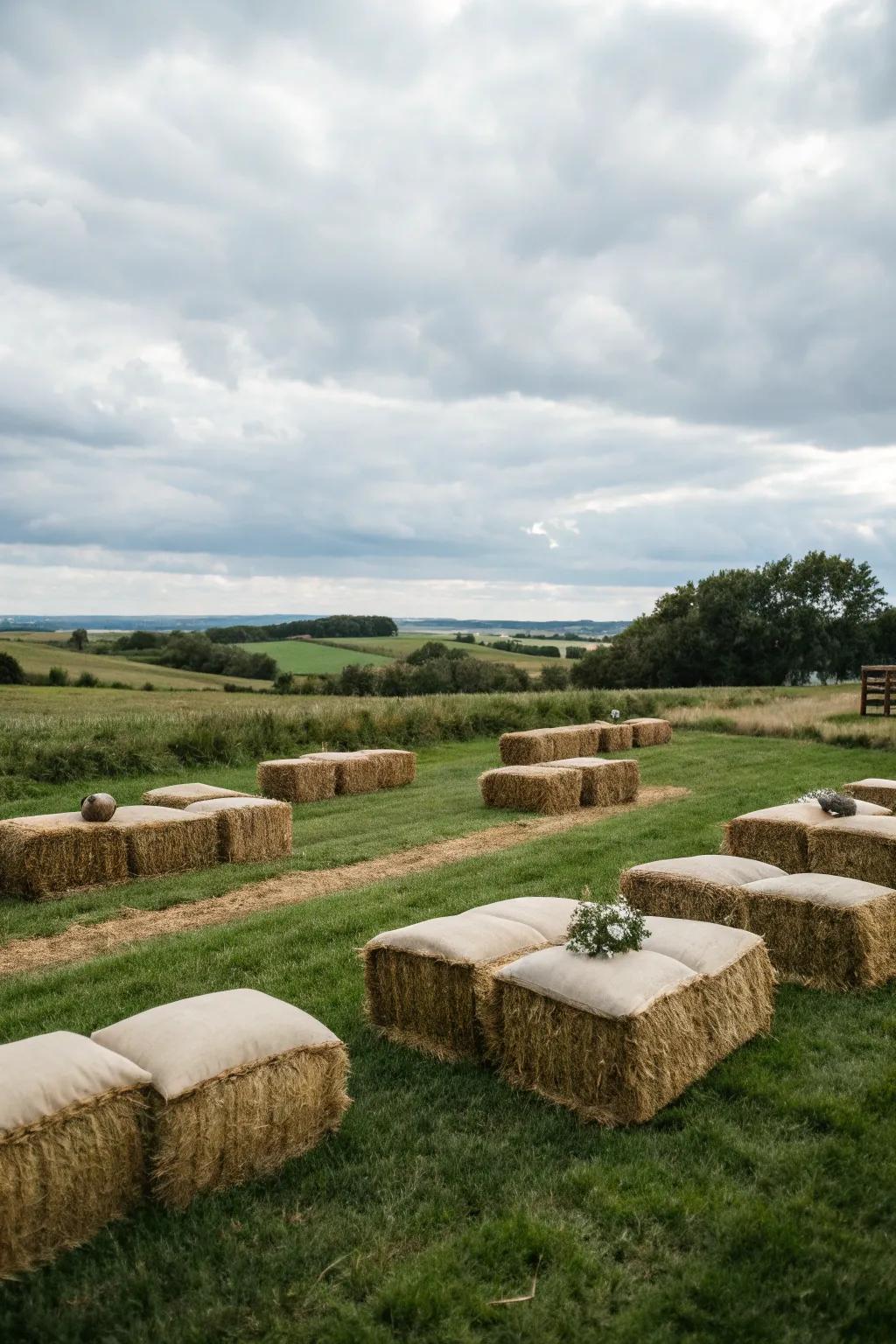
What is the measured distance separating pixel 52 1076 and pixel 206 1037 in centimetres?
65

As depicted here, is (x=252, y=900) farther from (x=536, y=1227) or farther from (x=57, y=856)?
(x=536, y=1227)

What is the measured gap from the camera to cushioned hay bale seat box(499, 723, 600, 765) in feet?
61.1

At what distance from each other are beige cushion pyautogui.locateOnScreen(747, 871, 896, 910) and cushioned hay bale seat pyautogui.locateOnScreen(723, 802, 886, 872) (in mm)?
2635

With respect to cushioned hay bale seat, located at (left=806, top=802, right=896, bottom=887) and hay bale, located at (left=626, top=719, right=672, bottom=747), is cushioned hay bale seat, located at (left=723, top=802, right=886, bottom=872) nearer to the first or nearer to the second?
cushioned hay bale seat, located at (left=806, top=802, right=896, bottom=887)

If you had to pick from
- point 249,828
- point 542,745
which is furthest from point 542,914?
point 542,745

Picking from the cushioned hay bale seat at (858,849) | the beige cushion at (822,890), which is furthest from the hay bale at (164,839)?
A: the cushioned hay bale seat at (858,849)

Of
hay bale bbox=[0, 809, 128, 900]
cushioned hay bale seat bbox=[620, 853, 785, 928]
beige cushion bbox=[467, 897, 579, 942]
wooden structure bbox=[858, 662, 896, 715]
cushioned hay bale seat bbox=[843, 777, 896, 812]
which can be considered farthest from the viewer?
wooden structure bbox=[858, 662, 896, 715]

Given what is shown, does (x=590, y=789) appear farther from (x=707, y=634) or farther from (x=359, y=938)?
(x=707, y=634)

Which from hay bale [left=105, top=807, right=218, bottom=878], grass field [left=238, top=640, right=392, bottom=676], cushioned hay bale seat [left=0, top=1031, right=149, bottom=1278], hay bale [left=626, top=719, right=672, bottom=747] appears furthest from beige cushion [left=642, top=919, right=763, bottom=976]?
grass field [left=238, top=640, right=392, bottom=676]

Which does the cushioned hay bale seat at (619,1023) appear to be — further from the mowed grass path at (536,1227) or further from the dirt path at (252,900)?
the dirt path at (252,900)

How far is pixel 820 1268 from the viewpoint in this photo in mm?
3461

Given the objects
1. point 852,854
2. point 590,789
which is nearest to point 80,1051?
point 852,854

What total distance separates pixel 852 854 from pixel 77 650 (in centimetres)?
5759

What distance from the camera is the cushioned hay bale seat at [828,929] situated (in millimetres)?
6383
